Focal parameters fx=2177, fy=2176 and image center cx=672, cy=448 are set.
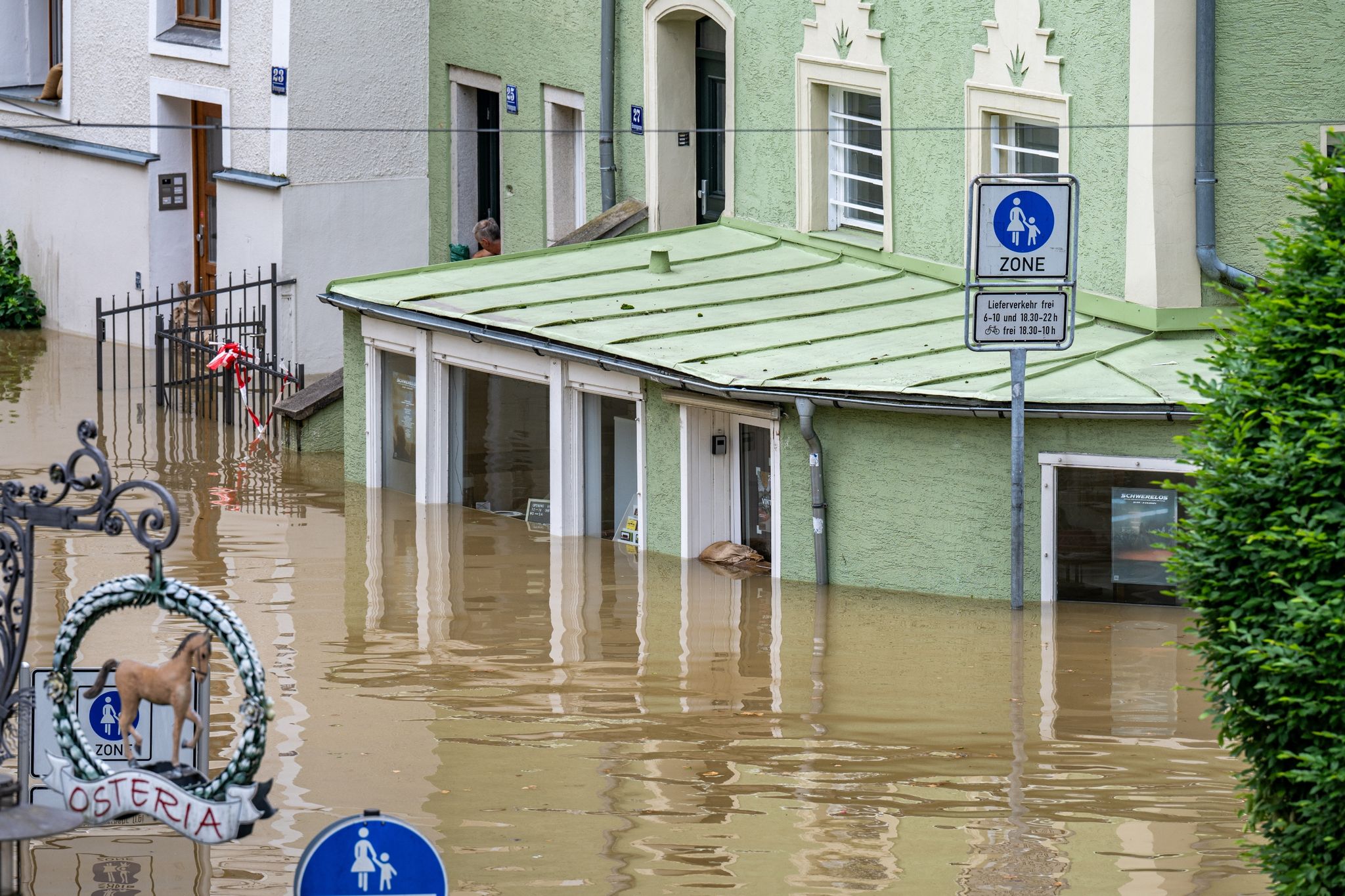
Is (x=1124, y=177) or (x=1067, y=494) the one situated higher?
(x=1124, y=177)

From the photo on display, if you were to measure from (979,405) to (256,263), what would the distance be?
12.2m

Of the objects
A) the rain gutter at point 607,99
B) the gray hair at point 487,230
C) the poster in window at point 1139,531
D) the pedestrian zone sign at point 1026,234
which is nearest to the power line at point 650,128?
the rain gutter at point 607,99

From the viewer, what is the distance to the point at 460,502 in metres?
18.4

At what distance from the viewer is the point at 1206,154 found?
50.3 ft

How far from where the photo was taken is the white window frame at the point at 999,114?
53.1 ft

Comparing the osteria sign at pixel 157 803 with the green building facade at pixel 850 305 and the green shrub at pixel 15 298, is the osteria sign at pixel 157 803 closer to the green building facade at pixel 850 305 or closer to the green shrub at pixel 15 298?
the green building facade at pixel 850 305

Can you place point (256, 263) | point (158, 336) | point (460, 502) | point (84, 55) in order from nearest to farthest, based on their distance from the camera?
1. point (460, 502)
2. point (158, 336)
3. point (256, 263)
4. point (84, 55)

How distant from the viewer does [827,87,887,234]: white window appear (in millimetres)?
18562

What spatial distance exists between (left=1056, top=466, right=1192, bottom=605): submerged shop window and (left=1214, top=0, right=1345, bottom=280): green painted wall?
2.20 m

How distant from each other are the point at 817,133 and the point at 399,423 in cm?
442

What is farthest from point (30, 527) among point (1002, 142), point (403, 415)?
point (403, 415)

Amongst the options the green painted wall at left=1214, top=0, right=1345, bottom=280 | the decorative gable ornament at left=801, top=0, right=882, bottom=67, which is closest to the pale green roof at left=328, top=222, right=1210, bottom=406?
the green painted wall at left=1214, top=0, right=1345, bottom=280

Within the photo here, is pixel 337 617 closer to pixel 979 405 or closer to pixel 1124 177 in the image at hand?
pixel 979 405

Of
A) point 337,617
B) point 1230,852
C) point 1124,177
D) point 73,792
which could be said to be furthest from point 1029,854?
point 1124,177
